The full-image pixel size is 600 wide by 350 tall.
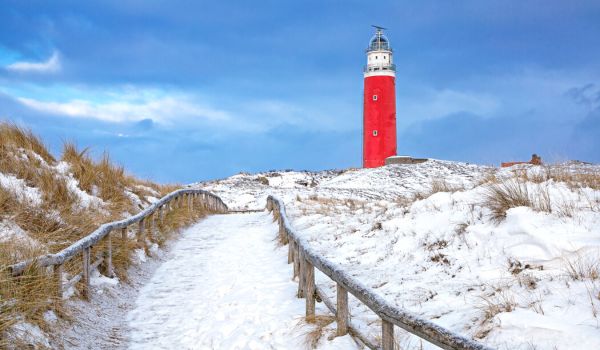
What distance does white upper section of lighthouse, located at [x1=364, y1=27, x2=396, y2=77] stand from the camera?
4975cm

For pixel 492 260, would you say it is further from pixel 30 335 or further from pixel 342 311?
pixel 30 335

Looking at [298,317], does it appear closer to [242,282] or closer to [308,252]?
[308,252]

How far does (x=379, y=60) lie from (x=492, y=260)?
45.2 meters

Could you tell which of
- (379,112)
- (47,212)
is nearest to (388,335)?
(47,212)

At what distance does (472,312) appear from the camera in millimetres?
5523

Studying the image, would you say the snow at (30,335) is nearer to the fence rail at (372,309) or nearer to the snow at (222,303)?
the snow at (222,303)

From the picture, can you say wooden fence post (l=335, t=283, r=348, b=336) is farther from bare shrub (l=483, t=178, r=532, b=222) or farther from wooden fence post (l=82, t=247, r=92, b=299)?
wooden fence post (l=82, t=247, r=92, b=299)

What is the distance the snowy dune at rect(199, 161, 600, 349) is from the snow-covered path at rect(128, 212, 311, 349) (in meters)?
1.01

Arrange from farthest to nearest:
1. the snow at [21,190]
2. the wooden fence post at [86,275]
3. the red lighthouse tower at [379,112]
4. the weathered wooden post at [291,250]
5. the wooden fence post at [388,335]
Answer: the red lighthouse tower at [379,112]
the weathered wooden post at [291,250]
the snow at [21,190]
the wooden fence post at [86,275]
the wooden fence post at [388,335]

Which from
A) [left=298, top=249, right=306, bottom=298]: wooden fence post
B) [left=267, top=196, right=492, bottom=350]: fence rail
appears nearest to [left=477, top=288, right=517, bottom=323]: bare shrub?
[left=267, top=196, right=492, bottom=350]: fence rail

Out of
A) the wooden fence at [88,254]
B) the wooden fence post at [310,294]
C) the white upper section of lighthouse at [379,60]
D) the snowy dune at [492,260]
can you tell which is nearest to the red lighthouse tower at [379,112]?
the white upper section of lighthouse at [379,60]

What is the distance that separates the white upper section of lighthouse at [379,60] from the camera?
49.8 metres

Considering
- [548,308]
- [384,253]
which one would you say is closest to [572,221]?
[548,308]

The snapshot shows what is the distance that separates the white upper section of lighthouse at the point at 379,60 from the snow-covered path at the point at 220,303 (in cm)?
3897
